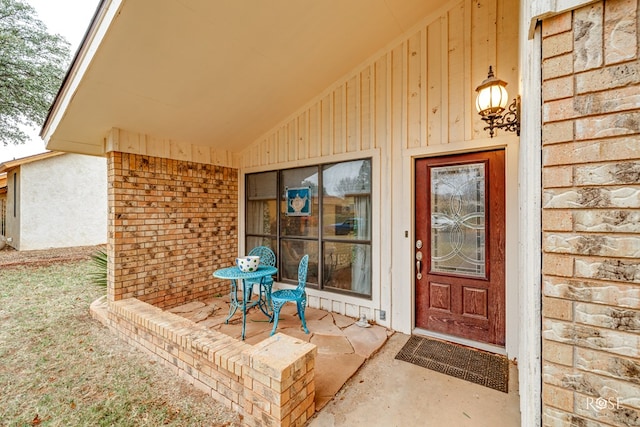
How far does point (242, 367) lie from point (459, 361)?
203cm

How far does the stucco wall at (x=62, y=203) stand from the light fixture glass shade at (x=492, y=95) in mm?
12463

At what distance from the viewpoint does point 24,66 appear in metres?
8.12

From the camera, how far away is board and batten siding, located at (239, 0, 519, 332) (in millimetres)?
2758

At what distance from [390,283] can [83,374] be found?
10.5ft

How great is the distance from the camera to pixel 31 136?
366 inches

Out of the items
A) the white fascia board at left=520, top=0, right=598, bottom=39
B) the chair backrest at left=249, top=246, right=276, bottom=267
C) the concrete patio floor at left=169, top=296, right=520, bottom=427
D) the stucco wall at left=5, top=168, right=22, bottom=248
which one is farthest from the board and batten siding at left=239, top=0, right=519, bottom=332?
the stucco wall at left=5, top=168, right=22, bottom=248

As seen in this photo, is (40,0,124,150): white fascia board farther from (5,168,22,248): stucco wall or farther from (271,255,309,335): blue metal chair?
(5,168,22,248): stucco wall

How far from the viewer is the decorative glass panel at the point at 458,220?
2.85 metres

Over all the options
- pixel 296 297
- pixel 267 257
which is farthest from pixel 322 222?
pixel 296 297

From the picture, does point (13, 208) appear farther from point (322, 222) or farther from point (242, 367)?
point (242, 367)

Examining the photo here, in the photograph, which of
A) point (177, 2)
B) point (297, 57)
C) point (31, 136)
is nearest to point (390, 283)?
point (297, 57)

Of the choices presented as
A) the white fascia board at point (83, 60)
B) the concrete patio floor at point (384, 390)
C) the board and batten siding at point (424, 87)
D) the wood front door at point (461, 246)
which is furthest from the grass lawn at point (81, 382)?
the board and batten siding at point (424, 87)

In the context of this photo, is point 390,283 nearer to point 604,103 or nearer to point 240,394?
point 240,394

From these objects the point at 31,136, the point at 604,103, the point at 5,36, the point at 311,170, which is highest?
the point at 5,36
